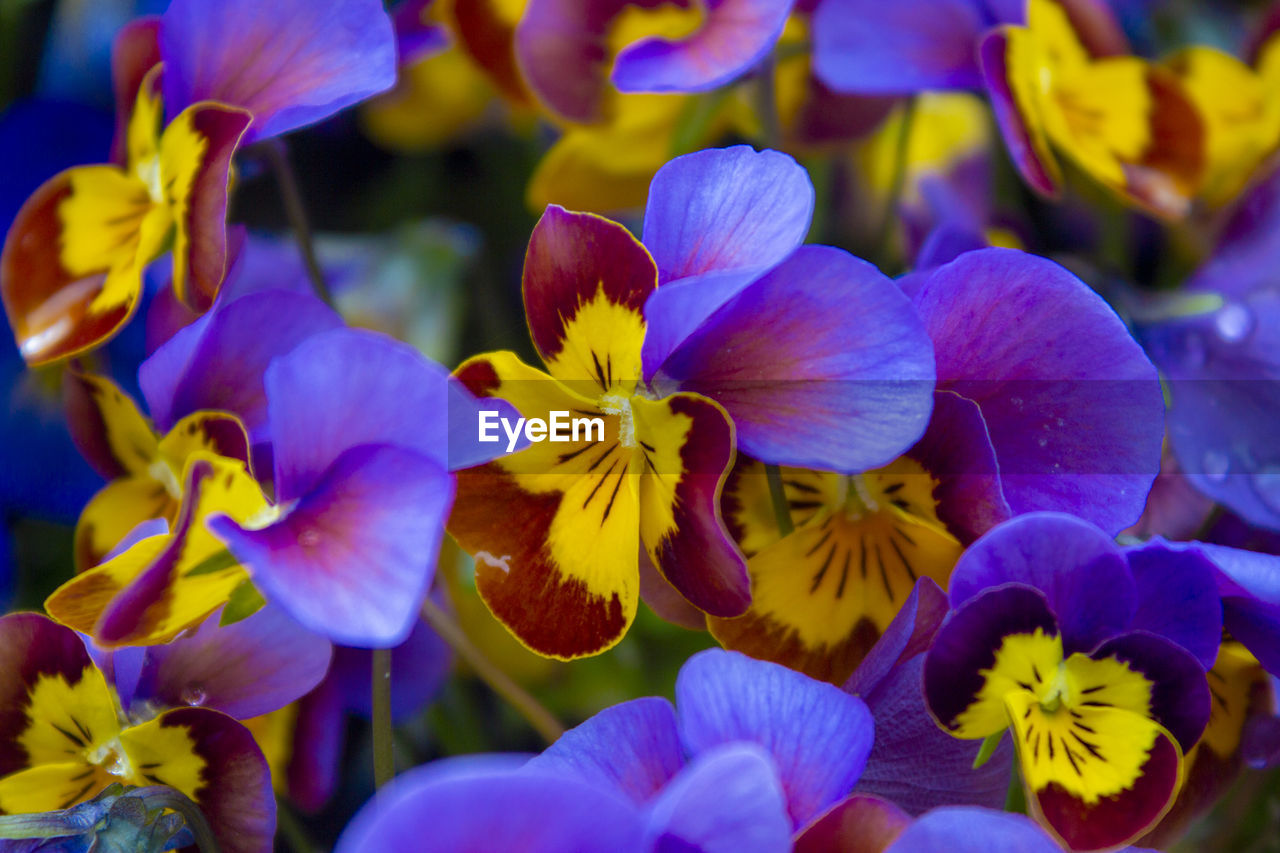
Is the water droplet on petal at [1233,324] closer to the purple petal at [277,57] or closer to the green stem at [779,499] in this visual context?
the green stem at [779,499]

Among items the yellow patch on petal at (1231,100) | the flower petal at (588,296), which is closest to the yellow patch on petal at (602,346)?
the flower petal at (588,296)

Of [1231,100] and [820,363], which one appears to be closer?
[820,363]

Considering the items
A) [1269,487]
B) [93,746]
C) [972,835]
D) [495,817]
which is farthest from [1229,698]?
[93,746]

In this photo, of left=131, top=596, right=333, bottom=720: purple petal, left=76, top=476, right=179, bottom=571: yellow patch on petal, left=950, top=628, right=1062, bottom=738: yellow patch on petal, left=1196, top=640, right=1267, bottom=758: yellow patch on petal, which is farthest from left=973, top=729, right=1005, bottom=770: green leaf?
left=76, top=476, right=179, bottom=571: yellow patch on petal

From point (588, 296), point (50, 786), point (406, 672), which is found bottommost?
point (406, 672)

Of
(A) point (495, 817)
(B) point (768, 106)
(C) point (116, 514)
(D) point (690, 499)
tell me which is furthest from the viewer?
(B) point (768, 106)

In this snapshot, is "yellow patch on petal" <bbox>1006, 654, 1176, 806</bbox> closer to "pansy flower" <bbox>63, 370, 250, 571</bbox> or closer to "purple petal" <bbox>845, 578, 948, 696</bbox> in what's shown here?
"purple petal" <bbox>845, 578, 948, 696</bbox>

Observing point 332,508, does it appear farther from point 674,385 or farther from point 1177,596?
point 1177,596
